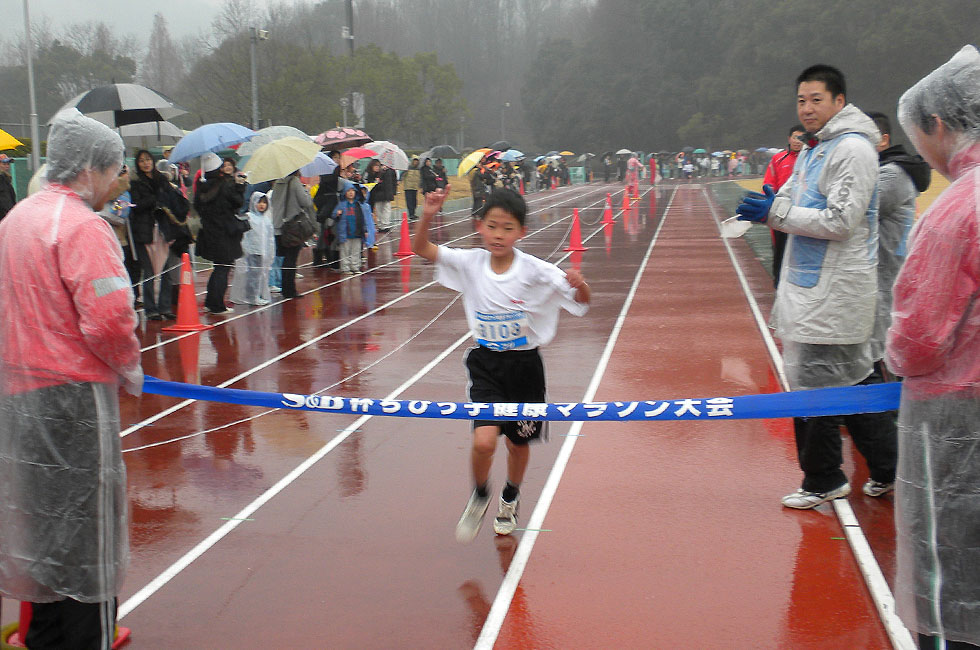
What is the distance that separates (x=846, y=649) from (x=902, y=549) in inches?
49.8

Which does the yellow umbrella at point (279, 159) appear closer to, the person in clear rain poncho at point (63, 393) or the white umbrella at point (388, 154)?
the white umbrella at point (388, 154)

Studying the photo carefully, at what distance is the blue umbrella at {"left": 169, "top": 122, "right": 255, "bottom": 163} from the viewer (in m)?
14.2

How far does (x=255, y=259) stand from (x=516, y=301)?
9747 millimetres

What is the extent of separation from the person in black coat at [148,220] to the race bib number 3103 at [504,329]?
8.01m

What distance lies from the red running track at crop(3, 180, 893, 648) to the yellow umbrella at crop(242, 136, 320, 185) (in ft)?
12.9

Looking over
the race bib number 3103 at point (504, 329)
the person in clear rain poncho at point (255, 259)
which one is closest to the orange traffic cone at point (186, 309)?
the person in clear rain poncho at point (255, 259)

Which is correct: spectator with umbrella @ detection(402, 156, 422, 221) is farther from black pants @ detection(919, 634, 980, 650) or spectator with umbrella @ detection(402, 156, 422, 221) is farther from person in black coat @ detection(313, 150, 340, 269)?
black pants @ detection(919, 634, 980, 650)

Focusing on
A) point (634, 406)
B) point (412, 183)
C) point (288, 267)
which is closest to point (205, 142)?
point (288, 267)

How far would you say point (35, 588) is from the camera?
3.45m

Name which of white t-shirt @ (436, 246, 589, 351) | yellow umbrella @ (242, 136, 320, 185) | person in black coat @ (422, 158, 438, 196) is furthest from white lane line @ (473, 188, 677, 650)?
person in black coat @ (422, 158, 438, 196)

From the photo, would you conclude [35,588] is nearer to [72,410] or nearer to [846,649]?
[72,410]

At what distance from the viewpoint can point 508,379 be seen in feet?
17.1

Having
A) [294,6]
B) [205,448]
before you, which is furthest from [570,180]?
[205,448]

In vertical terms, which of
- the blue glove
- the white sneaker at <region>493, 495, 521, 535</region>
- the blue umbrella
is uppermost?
the blue umbrella
